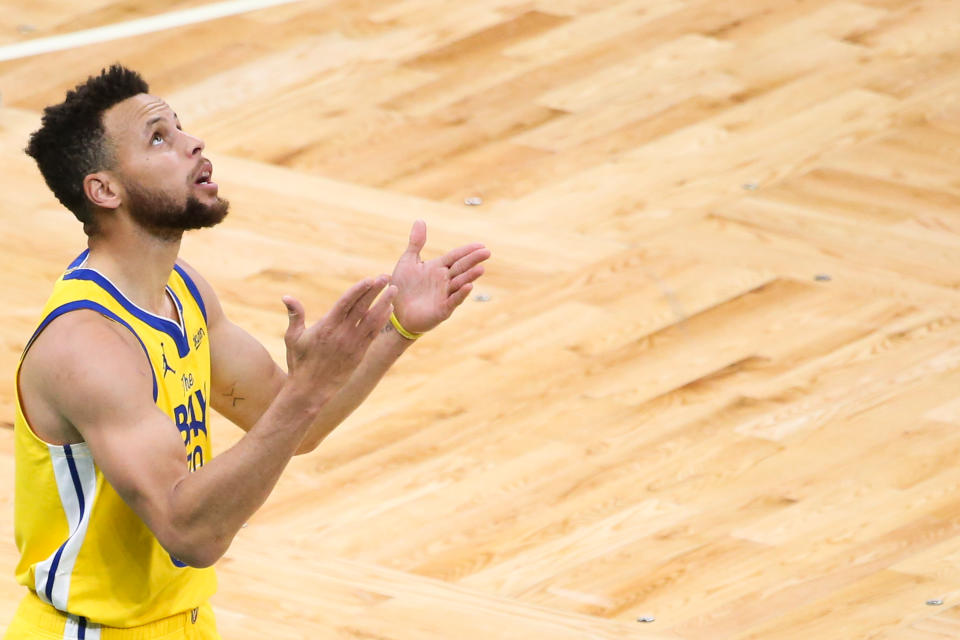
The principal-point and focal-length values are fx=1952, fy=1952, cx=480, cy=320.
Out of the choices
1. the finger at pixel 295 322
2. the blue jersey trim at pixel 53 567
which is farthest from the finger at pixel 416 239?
the blue jersey trim at pixel 53 567

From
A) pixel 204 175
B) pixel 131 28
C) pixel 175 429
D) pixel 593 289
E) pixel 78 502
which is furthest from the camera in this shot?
pixel 131 28

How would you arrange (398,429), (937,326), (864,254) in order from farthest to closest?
(864,254)
(937,326)
(398,429)

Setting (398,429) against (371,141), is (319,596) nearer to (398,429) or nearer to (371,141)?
(398,429)

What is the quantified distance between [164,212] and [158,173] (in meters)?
0.06

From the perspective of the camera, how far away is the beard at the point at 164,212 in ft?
8.76

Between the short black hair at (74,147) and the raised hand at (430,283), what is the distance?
501 millimetres

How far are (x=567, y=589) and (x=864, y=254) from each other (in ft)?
5.63

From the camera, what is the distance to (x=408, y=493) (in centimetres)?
424

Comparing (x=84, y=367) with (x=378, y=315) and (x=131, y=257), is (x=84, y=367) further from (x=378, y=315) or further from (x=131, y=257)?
(x=378, y=315)

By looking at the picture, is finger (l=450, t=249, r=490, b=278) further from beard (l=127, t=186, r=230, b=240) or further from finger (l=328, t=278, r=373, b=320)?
finger (l=328, t=278, r=373, b=320)

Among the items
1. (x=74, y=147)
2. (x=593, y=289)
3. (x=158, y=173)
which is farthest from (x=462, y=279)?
(x=593, y=289)

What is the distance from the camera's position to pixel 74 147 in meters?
2.67

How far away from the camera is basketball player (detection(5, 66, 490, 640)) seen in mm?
2420

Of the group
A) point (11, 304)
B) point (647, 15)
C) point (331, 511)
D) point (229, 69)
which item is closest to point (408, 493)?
point (331, 511)
